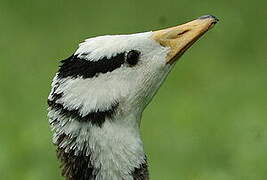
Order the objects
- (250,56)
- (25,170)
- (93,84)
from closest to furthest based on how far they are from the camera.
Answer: (93,84) → (25,170) → (250,56)

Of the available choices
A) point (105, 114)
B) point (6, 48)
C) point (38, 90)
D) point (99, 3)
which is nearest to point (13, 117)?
point (38, 90)

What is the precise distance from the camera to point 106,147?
4547 millimetres

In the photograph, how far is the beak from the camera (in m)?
4.72

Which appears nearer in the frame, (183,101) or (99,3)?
(183,101)

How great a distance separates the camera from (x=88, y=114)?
4527mm

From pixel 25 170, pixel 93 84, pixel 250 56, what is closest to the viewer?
pixel 93 84

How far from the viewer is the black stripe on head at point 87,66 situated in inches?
179

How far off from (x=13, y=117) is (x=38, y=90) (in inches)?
18.4

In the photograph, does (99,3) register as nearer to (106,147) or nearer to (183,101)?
(183,101)

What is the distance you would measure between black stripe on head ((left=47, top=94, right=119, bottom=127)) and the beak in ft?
1.23

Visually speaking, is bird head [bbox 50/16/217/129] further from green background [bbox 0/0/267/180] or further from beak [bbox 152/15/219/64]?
green background [bbox 0/0/267/180]

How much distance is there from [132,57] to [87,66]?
218 millimetres

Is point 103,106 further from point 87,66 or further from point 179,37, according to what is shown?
point 179,37

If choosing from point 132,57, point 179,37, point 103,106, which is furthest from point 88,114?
point 179,37
